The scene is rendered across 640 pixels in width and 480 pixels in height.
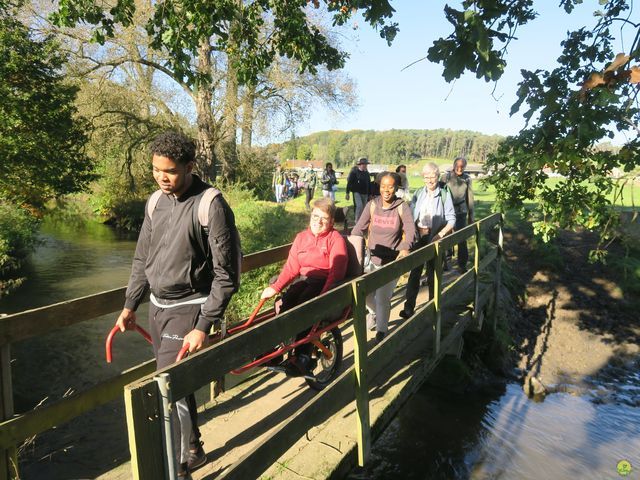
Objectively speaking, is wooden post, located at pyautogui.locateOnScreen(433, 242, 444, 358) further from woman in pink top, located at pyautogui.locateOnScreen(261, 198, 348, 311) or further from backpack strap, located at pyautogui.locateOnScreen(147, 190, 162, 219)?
backpack strap, located at pyautogui.locateOnScreen(147, 190, 162, 219)

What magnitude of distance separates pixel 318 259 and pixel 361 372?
4.00 ft

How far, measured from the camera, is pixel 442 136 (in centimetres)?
14625

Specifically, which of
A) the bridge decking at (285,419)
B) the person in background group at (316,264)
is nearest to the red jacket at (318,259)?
the person in background group at (316,264)

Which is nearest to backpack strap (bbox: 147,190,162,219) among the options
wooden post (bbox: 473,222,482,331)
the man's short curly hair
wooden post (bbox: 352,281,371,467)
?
the man's short curly hair

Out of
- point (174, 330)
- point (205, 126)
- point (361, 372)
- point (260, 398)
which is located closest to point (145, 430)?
point (174, 330)

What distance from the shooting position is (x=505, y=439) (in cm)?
674

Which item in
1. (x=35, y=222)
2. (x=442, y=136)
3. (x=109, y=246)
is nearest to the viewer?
(x=35, y=222)

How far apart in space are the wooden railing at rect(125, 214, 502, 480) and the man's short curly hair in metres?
1.00

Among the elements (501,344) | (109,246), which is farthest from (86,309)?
(109,246)

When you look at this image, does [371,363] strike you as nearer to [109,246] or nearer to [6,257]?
[6,257]

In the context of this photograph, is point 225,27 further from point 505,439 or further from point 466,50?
point 505,439

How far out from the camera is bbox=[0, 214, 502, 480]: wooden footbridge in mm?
1811

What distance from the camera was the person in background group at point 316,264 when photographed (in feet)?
13.5

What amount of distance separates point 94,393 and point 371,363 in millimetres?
1879
